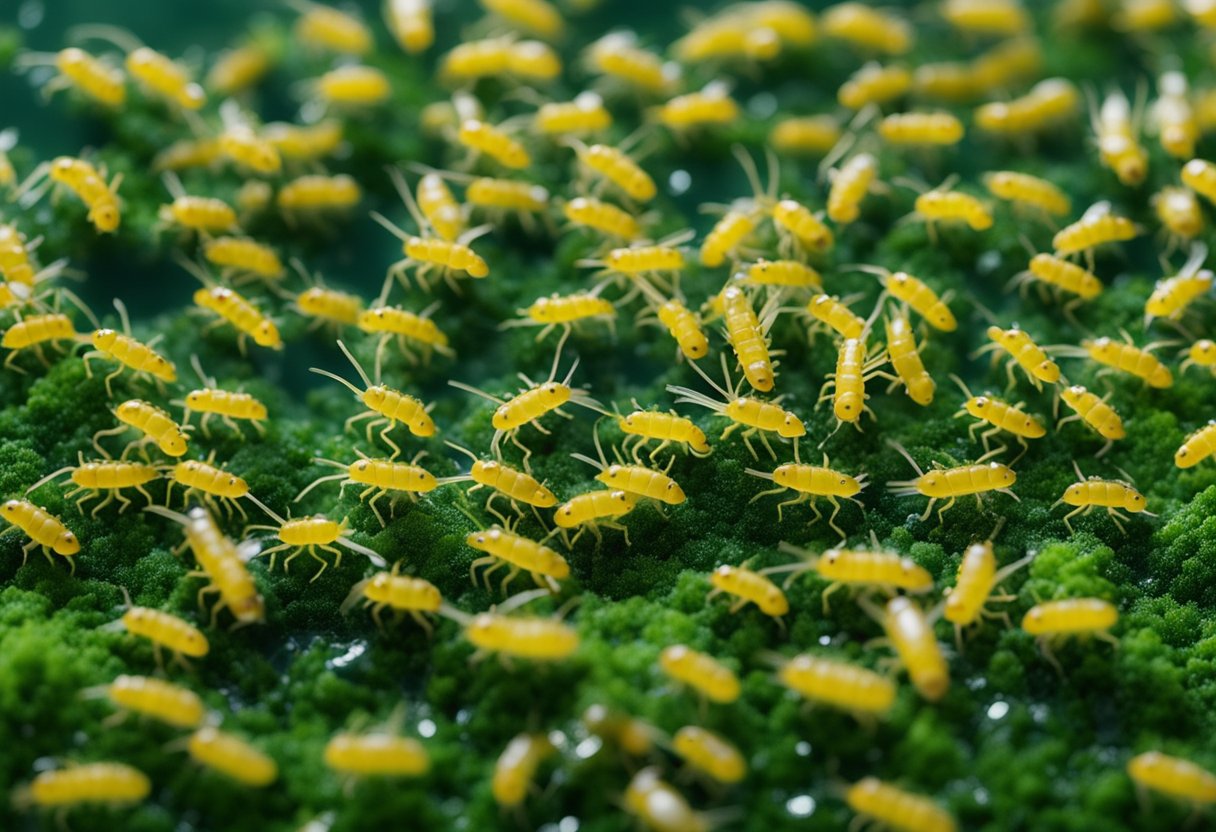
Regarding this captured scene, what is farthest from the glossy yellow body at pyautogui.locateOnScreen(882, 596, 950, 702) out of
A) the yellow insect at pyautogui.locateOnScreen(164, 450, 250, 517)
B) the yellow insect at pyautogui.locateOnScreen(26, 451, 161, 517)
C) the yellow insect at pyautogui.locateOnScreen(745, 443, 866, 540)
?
the yellow insect at pyautogui.locateOnScreen(26, 451, 161, 517)

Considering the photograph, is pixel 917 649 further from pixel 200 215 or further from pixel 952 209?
pixel 200 215

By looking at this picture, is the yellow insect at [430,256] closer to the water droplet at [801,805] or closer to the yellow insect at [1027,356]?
the yellow insect at [1027,356]

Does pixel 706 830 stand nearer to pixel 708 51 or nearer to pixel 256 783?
pixel 256 783

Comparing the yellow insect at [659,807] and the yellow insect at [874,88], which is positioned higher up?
the yellow insect at [874,88]

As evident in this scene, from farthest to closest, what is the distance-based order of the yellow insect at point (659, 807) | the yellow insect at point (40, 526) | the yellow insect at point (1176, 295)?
the yellow insect at point (1176, 295) → the yellow insect at point (40, 526) → the yellow insect at point (659, 807)

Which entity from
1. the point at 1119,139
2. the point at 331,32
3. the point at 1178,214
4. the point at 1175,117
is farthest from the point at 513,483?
the point at 1175,117

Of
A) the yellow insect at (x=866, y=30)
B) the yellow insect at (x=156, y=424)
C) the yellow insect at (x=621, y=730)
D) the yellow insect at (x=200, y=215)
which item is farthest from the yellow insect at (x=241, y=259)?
the yellow insect at (x=866, y=30)

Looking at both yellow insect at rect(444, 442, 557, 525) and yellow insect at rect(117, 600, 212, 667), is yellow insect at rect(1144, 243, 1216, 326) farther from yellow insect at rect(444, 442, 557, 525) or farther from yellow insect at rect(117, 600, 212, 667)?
yellow insect at rect(117, 600, 212, 667)
